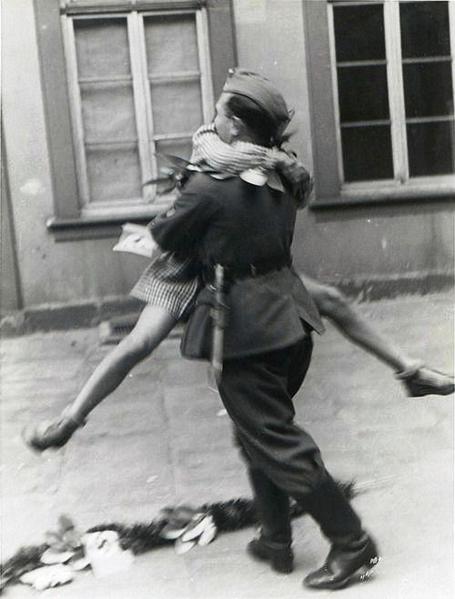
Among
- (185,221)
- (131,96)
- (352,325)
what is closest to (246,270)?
(185,221)

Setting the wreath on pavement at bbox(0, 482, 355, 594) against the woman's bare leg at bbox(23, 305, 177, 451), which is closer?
the woman's bare leg at bbox(23, 305, 177, 451)

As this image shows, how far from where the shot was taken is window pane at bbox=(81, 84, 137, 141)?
10.4ft

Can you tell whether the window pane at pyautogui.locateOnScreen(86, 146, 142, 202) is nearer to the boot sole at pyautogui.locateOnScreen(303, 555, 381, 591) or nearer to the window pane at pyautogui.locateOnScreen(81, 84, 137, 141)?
the window pane at pyautogui.locateOnScreen(81, 84, 137, 141)

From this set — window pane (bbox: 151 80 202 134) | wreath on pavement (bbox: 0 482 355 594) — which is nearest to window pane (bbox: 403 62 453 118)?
window pane (bbox: 151 80 202 134)

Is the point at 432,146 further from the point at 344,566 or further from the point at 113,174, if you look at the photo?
the point at 344,566

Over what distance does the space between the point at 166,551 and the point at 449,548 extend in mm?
973

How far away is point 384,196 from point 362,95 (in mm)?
470

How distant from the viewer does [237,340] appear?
2154 millimetres

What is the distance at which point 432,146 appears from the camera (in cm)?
320

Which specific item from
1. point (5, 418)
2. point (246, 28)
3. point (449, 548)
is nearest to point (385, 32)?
point (246, 28)

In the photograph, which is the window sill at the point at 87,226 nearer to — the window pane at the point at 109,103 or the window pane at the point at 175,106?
the window pane at the point at 109,103

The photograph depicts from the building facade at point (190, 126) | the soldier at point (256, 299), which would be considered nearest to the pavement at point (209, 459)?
the building facade at point (190, 126)

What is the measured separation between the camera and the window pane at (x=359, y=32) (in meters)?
3.20

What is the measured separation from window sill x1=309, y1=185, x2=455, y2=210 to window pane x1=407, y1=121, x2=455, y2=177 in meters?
0.08
